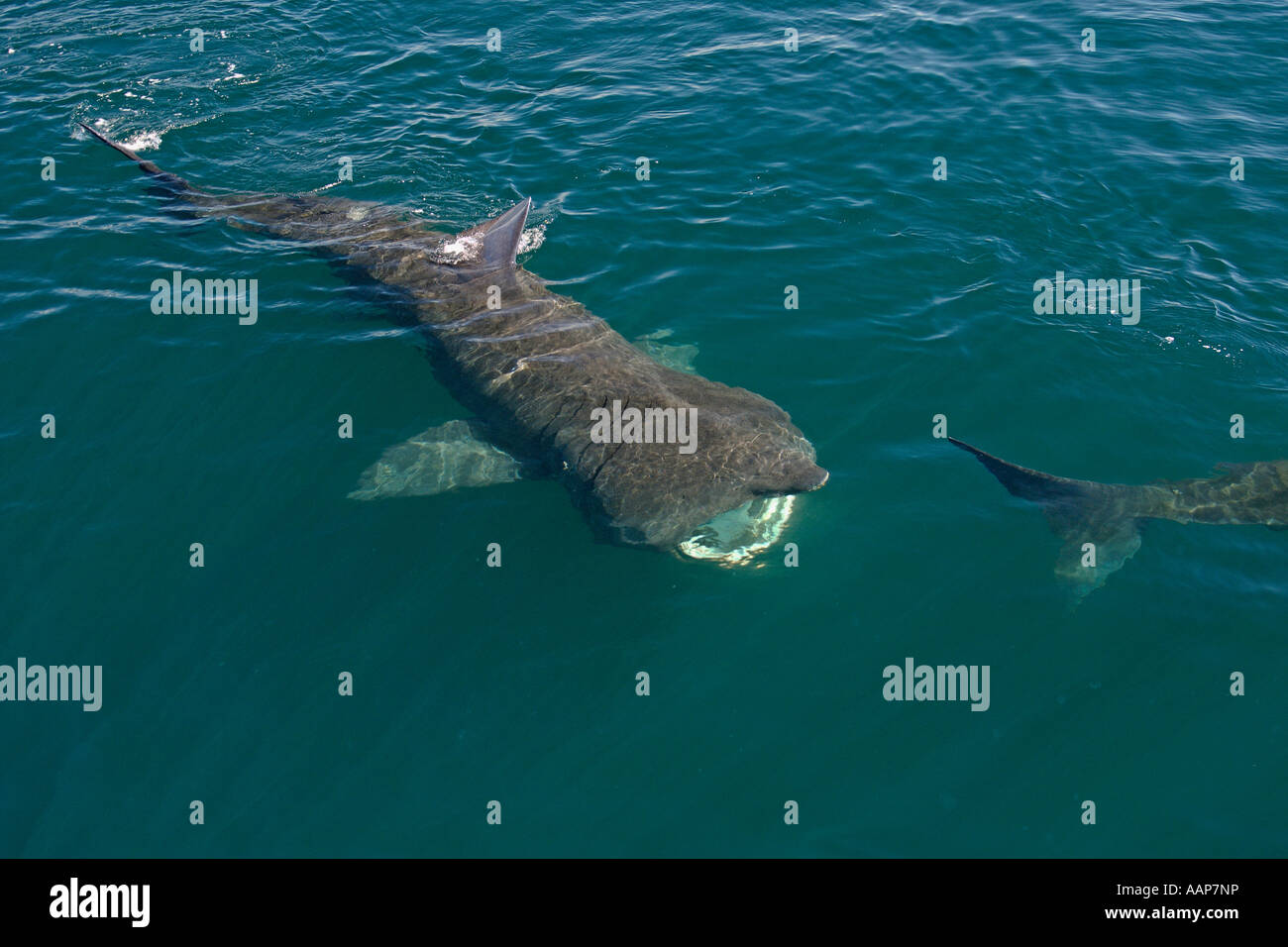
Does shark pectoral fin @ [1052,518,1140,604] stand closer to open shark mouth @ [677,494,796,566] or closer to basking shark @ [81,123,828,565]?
basking shark @ [81,123,828,565]

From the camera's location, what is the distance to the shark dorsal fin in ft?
46.5

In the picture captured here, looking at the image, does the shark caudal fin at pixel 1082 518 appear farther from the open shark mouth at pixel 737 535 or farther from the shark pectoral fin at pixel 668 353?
the shark pectoral fin at pixel 668 353

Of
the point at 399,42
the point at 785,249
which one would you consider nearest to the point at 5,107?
the point at 399,42

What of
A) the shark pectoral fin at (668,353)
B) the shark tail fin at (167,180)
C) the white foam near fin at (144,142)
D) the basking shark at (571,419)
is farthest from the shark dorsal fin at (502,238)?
the white foam near fin at (144,142)

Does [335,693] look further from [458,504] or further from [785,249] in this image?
[785,249]

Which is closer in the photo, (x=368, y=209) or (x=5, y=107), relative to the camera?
(x=368, y=209)

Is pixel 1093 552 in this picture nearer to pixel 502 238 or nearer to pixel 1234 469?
pixel 1234 469

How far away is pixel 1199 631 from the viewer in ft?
31.6

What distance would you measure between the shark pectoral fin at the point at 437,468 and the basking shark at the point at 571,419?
0.02 m

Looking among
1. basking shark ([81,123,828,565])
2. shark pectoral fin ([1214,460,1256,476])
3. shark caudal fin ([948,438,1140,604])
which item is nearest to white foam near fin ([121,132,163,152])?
basking shark ([81,123,828,565])

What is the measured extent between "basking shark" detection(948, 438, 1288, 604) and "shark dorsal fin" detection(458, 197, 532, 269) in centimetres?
790

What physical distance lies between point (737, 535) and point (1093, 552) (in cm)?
428

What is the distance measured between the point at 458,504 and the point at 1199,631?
29.8 ft

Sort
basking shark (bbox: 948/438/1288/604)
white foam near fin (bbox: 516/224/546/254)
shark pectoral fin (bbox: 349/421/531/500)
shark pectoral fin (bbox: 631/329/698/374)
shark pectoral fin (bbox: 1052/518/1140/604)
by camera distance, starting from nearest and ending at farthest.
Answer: shark pectoral fin (bbox: 1052/518/1140/604) < basking shark (bbox: 948/438/1288/604) < shark pectoral fin (bbox: 349/421/531/500) < shark pectoral fin (bbox: 631/329/698/374) < white foam near fin (bbox: 516/224/546/254)
